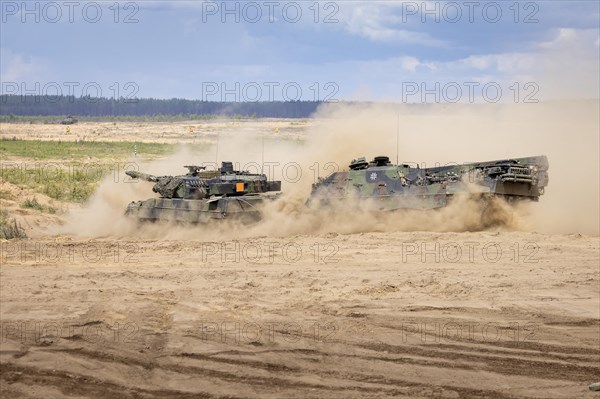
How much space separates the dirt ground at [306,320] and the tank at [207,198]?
2234 mm

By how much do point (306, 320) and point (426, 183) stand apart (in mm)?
8933

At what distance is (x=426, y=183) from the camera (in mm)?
20234

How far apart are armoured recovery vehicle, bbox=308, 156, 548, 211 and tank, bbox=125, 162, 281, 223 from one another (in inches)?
61.3

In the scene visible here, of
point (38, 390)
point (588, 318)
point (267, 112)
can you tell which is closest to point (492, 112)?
point (588, 318)

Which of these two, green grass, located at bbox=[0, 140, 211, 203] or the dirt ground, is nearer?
the dirt ground

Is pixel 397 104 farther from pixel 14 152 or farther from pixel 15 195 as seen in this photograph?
pixel 14 152

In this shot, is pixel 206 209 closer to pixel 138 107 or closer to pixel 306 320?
pixel 306 320

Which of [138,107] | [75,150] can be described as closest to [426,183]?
[75,150]

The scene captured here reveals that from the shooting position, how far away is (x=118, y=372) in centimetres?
982

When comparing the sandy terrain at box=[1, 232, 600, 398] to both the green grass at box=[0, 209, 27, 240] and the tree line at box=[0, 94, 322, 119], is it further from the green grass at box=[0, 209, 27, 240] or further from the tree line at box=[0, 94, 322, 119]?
the tree line at box=[0, 94, 322, 119]

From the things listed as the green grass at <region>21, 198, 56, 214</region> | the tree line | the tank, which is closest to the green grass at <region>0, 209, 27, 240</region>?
the tank

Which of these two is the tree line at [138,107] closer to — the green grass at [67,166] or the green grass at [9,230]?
the green grass at [67,166]

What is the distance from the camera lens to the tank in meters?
20.4

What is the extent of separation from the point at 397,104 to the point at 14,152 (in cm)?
2543
